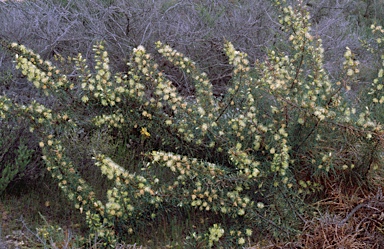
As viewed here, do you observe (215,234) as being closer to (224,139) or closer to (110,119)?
(224,139)

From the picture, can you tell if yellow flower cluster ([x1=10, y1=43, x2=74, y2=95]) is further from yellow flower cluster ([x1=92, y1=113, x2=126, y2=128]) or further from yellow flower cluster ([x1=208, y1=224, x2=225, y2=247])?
yellow flower cluster ([x1=208, y1=224, x2=225, y2=247])

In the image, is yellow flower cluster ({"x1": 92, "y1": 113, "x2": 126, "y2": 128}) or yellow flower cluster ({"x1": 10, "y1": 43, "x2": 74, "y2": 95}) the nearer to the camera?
yellow flower cluster ({"x1": 10, "y1": 43, "x2": 74, "y2": 95})

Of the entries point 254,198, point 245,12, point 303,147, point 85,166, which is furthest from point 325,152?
point 245,12

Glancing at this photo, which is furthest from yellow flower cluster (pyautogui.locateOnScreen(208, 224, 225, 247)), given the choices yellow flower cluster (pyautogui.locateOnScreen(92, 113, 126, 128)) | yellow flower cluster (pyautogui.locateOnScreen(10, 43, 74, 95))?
yellow flower cluster (pyautogui.locateOnScreen(10, 43, 74, 95))

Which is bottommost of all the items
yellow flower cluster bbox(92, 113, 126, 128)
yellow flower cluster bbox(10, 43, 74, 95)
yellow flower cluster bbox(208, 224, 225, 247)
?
yellow flower cluster bbox(208, 224, 225, 247)

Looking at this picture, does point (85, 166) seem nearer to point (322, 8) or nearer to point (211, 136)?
point (211, 136)

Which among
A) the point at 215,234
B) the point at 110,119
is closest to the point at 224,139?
the point at 215,234

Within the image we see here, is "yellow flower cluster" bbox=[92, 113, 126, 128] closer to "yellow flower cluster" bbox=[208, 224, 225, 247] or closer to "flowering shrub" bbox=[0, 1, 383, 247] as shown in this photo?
"flowering shrub" bbox=[0, 1, 383, 247]

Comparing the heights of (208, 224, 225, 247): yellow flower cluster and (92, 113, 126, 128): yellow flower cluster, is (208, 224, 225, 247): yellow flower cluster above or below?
below

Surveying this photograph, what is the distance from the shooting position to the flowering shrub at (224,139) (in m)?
2.92

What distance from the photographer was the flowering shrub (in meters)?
2.92

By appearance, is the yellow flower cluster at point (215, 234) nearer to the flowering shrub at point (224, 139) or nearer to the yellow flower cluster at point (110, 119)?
the flowering shrub at point (224, 139)

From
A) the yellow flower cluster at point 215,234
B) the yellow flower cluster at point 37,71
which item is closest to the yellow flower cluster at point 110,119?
the yellow flower cluster at point 37,71

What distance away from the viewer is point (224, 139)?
3098mm
